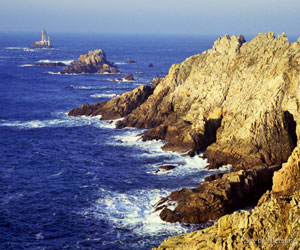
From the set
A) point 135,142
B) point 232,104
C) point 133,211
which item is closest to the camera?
point 133,211

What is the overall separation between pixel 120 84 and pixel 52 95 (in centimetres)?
2969

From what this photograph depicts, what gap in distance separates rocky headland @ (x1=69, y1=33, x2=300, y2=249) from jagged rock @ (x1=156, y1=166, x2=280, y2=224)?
0.12 metres

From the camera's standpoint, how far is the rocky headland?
30.8m

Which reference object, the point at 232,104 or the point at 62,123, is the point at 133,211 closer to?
the point at 232,104

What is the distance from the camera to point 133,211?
173 ft

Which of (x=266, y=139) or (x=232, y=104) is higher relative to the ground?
(x=232, y=104)

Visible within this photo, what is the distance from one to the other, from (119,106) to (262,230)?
73.3 metres

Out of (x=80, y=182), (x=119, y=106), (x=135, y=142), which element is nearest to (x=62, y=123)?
(x=119, y=106)

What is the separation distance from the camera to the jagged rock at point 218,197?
4988 centimetres

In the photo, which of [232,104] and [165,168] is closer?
[165,168]

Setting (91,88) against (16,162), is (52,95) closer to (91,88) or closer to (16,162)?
(91,88)

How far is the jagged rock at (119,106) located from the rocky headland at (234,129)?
237 mm

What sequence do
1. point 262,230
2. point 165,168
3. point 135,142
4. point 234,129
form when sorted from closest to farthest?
point 262,230 → point 165,168 → point 234,129 → point 135,142

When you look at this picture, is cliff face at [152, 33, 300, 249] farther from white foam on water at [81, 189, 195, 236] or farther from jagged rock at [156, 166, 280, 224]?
white foam on water at [81, 189, 195, 236]
